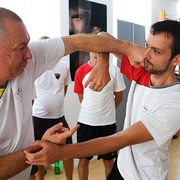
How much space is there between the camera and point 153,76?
1486mm

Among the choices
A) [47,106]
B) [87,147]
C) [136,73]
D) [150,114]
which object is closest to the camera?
[87,147]

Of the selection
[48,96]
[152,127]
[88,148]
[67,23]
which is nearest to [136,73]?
[152,127]

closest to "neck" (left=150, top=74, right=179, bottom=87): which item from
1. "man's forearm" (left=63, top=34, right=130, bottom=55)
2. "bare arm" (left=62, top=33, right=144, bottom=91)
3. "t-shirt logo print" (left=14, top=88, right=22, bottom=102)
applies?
"bare arm" (left=62, top=33, right=144, bottom=91)

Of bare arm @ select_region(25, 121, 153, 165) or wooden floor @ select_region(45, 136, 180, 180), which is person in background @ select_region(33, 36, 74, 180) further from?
bare arm @ select_region(25, 121, 153, 165)

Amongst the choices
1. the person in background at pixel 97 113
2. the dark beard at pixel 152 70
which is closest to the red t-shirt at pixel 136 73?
the dark beard at pixel 152 70

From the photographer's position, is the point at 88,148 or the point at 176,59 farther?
the point at 176,59

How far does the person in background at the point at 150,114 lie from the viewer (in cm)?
121

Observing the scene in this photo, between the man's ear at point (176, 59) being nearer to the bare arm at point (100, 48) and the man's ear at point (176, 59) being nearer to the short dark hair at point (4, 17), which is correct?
the bare arm at point (100, 48)

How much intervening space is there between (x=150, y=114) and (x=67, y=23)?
7.24 feet

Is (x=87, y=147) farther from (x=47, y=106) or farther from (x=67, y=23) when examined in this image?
(x=67, y=23)

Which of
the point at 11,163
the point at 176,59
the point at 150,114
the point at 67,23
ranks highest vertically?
the point at 67,23

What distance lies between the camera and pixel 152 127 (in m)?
1.23

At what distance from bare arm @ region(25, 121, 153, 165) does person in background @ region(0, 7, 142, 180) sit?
55mm

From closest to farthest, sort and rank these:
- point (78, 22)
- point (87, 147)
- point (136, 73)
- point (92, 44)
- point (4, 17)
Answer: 1. point (4, 17)
2. point (87, 147)
3. point (92, 44)
4. point (136, 73)
5. point (78, 22)
